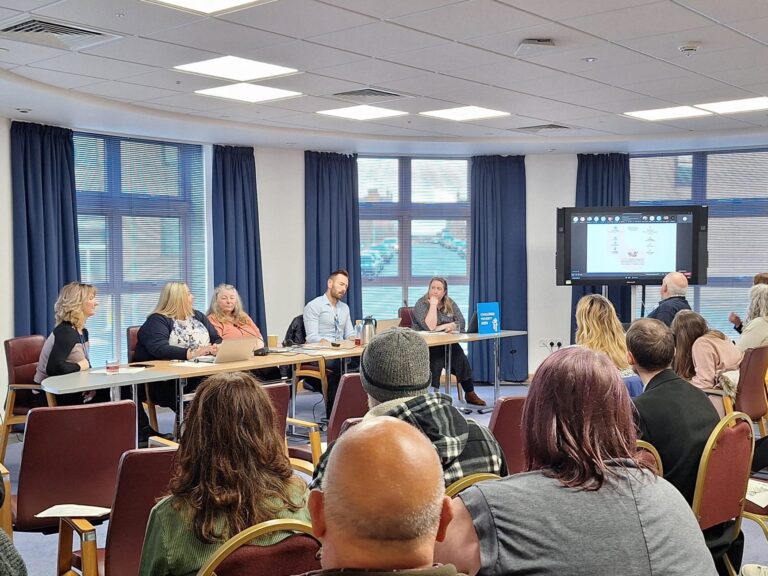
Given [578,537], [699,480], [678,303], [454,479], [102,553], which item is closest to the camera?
[578,537]

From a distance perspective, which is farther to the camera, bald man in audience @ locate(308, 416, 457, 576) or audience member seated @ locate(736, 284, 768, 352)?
audience member seated @ locate(736, 284, 768, 352)

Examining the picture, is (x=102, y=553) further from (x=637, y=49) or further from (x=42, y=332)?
(x=42, y=332)

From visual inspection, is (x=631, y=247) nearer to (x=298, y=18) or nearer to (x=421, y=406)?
(x=298, y=18)

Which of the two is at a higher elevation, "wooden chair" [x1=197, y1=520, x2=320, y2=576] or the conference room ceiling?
the conference room ceiling

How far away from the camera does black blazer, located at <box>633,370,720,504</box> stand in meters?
2.87

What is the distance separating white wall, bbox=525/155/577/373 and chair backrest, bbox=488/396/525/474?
6.39 metres

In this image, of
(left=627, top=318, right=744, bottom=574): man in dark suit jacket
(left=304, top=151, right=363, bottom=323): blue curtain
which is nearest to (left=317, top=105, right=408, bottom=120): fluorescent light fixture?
(left=304, top=151, right=363, bottom=323): blue curtain

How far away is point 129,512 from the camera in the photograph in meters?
2.73

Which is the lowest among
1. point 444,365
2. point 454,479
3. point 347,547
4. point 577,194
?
point 444,365

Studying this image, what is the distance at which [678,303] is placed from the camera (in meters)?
7.33

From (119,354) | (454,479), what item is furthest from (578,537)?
(119,354)

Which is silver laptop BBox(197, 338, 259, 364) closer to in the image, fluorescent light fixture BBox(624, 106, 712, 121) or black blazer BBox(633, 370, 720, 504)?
black blazer BBox(633, 370, 720, 504)

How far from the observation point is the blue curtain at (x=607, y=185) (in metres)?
10.0

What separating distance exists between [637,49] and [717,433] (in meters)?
3.24
